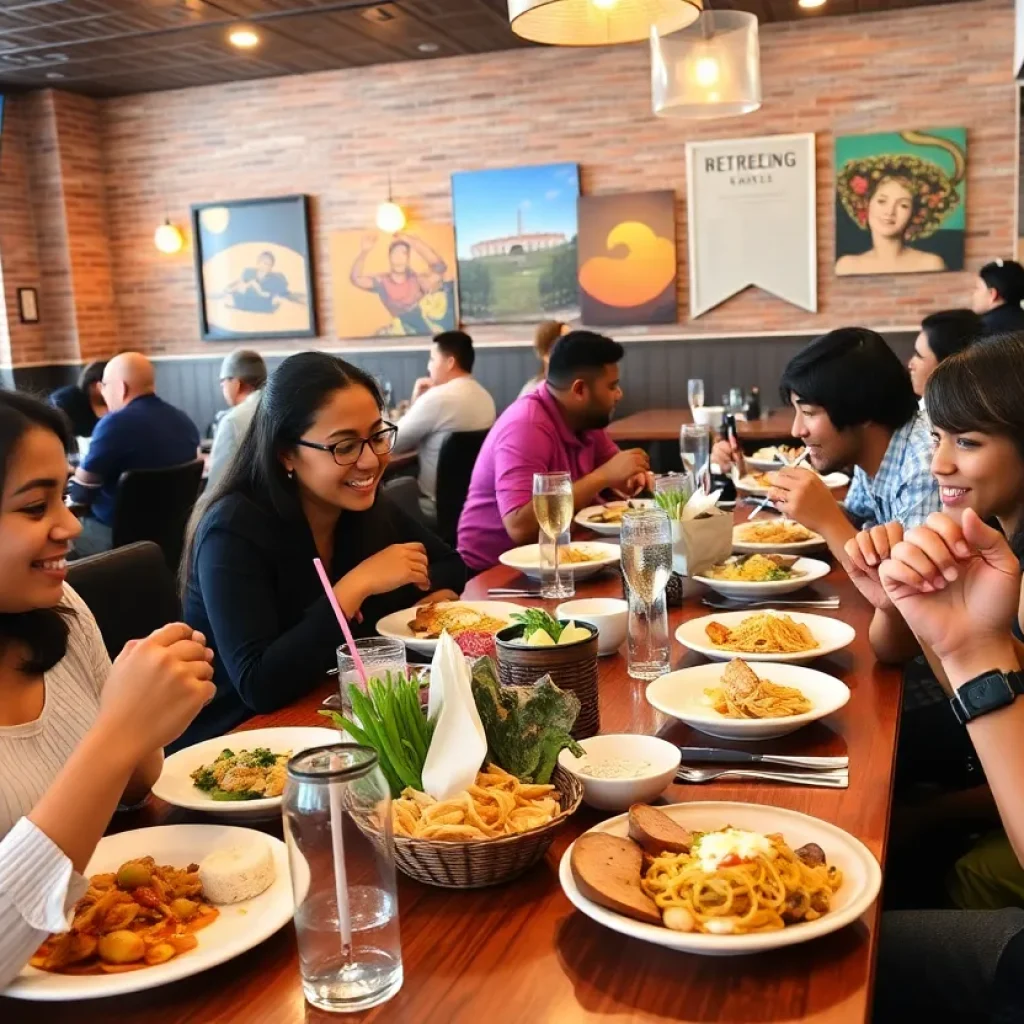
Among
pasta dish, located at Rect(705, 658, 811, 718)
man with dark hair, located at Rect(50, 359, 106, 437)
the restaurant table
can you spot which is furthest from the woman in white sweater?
man with dark hair, located at Rect(50, 359, 106, 437)

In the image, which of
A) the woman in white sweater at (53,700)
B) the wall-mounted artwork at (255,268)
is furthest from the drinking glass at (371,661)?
the wall-mounted artwork at (255,268)

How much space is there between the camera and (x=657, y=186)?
7480mm

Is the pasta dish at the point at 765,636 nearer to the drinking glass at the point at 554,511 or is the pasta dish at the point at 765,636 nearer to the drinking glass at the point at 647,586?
the drinking glass at the point at 647,586

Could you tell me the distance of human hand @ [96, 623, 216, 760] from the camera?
110 centimetres

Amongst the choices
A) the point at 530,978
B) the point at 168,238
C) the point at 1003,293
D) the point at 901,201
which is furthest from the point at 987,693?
the point at 168,238

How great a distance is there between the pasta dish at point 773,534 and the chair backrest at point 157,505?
93.4 inches

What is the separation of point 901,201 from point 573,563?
5494 millimetres

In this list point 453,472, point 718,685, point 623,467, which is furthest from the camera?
point 453,472

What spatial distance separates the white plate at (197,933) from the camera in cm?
94

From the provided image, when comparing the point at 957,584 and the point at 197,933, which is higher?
the point at 957,584

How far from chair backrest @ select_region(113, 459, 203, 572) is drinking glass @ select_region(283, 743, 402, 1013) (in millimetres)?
3402

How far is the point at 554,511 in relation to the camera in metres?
2.28

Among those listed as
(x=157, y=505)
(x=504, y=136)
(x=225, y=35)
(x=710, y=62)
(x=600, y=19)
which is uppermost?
(x=225, y=35)

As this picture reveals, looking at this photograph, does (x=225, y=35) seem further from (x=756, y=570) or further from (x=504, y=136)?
(x=756, y=570)
